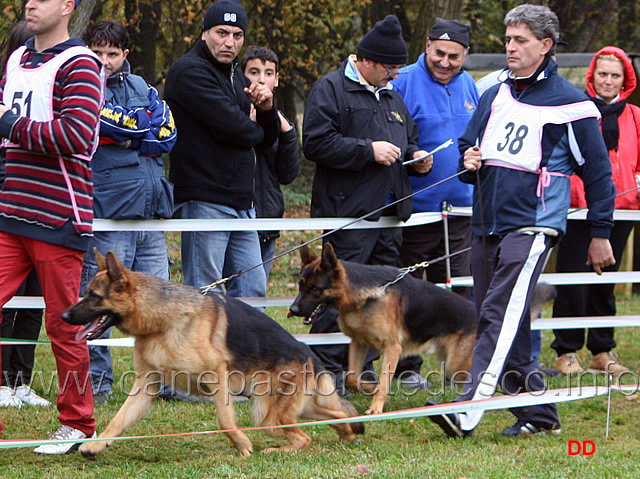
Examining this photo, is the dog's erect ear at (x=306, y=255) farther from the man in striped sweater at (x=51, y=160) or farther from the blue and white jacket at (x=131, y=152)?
the man in striped sweater at (x=51, y=160)

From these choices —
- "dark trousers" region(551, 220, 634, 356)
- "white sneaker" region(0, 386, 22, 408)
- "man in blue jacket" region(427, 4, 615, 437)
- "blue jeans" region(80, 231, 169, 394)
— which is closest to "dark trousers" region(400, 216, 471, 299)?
"dark trousers" region(551, 220, 634, 356)

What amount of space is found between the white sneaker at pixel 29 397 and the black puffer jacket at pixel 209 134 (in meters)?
1.67

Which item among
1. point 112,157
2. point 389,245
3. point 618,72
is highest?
point 618,72

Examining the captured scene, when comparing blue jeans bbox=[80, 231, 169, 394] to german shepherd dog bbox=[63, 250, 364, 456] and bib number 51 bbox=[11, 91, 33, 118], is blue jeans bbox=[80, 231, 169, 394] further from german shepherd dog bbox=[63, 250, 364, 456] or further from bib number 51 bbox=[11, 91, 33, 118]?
bib number 51 bbox=[11, 91, 33, 118]

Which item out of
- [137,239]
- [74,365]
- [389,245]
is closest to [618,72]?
[389,245]

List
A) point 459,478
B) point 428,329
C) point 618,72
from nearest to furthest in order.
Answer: point 459,478, point 428,329, point 618,72

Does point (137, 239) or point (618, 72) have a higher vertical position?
point (618, 72)

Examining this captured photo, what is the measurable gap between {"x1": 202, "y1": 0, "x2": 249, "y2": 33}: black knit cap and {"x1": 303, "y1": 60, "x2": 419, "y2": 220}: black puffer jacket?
804mm

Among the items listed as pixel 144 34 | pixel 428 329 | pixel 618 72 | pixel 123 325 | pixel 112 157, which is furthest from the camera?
pixel 144 34

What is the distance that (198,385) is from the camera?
4.69 m

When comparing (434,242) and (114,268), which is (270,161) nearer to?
(434,242)

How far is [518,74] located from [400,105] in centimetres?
182

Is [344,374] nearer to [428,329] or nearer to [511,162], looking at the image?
[428,329]

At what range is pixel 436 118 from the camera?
7.20 meters
